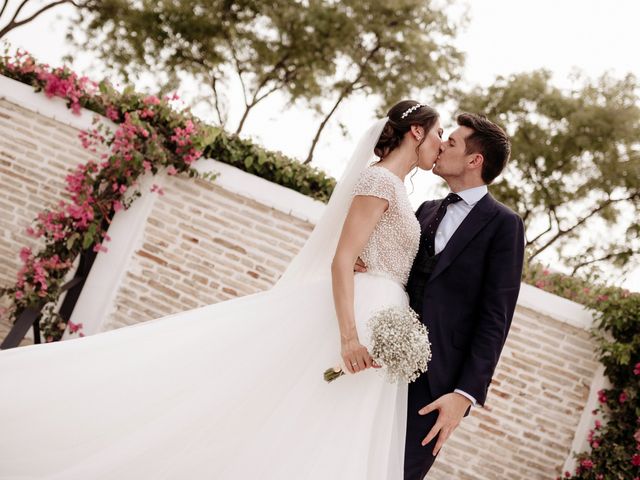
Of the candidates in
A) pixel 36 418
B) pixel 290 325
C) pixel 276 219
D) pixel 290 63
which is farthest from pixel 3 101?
pixel 290 63

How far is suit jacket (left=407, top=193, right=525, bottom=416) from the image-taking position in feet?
8.09

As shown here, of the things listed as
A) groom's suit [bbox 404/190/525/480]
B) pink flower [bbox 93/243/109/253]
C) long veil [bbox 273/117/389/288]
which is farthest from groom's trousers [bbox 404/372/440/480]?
pink flower [bbox 93/243/109/253]

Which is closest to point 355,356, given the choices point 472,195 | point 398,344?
point 398,344

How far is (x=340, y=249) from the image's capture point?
95.5 inches

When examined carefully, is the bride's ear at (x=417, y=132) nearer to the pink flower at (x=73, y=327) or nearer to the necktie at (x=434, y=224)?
the necktie at (x=434, y=224)

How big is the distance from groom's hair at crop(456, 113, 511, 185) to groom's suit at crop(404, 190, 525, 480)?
0.27 metres

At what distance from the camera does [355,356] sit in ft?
7.52

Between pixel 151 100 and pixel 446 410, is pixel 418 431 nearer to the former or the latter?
pixel 446 410

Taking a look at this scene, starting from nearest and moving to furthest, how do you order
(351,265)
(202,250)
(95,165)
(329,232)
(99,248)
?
(351,265) < (329,232) < (95,165) < (99,248) < (202,250)

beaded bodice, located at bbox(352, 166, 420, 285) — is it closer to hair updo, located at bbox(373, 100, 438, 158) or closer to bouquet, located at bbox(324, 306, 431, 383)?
hair updo, located at bbox(373, 100, 438, 158)

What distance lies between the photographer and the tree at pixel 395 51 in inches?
553

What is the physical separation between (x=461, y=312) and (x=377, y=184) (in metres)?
0.74

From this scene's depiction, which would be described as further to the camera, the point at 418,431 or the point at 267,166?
the point at 267,166

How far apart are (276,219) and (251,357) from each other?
325 centimetres
